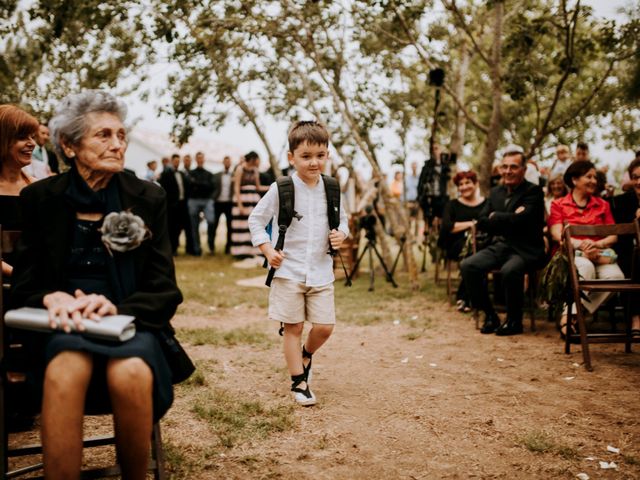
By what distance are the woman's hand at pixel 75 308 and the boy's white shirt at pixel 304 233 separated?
6.04 feet

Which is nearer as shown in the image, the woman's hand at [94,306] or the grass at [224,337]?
the woman's hand at [94,306]

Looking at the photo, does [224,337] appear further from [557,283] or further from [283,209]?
[557,283]

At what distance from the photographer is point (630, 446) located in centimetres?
354

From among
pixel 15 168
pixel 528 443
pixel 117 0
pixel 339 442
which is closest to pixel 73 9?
pixel 117 0

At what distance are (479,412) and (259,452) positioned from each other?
60.3 inches

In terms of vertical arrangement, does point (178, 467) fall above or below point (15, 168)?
below

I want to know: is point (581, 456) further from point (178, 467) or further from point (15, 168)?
point (15, 168)

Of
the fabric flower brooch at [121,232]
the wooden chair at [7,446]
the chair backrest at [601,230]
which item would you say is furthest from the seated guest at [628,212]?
the fabric flower brooch at [121,232]

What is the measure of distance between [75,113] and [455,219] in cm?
609

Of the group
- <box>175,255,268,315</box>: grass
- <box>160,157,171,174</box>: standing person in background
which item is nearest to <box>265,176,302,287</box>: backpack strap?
<box>175,255,268,315</box>: grass

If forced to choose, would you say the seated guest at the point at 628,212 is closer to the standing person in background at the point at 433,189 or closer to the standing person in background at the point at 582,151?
the standing person in background at the point at 582,151

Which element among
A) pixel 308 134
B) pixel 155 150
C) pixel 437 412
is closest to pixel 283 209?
pixel 308 134

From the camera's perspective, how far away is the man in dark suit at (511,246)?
660cm

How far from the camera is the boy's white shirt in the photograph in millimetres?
4367
